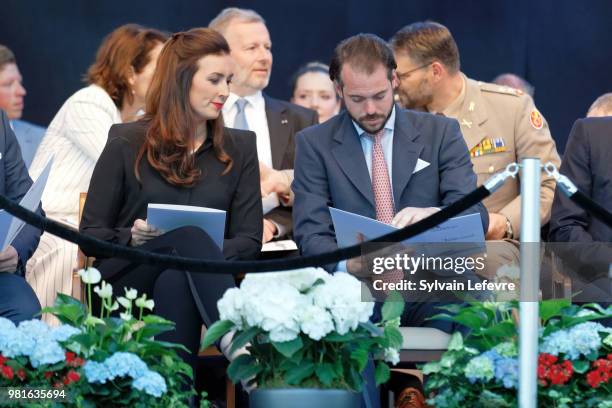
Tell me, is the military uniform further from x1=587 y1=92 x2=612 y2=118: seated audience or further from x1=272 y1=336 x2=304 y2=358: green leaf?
x1=272 y1=336 x2=304 y2=358: green leaf

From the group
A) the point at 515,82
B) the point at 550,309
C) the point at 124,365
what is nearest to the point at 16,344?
the point at 124,365

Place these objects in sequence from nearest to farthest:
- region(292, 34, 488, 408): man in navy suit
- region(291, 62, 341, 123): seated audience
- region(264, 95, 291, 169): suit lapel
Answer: region(292, 34, 488, 408): man in navy suit < region(264, 95, 291, 169): suit lapel < region(291, 62, 341, 123): seated audience

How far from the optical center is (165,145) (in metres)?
4.75

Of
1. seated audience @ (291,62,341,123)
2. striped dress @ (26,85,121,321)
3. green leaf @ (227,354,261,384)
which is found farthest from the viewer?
seated audience @ (291,62,341,123)

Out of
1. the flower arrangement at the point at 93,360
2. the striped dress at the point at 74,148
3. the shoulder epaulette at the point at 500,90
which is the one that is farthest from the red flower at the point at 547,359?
the striped dress at the point at 74,148

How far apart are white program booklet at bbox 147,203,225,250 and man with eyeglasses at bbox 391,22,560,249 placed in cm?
130

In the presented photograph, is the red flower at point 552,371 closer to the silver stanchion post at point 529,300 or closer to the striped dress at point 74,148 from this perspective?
the silver stanchion post at point 529,300

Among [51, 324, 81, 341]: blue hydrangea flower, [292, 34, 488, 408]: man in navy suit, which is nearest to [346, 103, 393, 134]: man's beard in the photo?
[292, 34, 488, 408]: man in navy suit

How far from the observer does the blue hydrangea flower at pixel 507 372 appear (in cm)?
338

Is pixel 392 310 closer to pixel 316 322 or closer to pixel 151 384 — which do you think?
pixel 316 322

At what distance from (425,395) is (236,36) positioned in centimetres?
277

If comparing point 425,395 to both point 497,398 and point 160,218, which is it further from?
point 160,218

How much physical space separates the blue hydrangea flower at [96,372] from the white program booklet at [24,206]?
878 millimetres

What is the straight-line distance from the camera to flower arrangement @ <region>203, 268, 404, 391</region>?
11.0 feet
